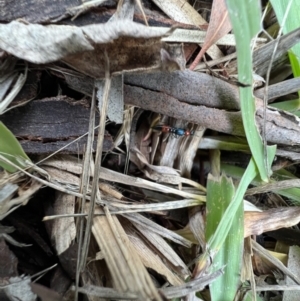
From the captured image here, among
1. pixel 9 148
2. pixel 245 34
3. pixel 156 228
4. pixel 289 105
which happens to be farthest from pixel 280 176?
pixel 9 148

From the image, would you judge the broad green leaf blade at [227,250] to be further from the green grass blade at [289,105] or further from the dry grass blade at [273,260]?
the green grass blade at [289,105]

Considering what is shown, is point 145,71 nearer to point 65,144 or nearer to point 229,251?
point 65,144

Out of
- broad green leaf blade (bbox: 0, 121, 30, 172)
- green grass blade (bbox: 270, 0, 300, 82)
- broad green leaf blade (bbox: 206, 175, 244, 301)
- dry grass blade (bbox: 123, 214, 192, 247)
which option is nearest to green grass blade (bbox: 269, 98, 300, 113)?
green grass blade (bbox: 270, 0, 300, 82)

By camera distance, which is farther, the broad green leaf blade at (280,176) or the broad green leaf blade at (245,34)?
the broad green leaf blade at (280,176)

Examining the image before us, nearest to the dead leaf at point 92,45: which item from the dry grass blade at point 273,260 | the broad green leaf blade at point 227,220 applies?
the broad green leaf blade at point 227,220

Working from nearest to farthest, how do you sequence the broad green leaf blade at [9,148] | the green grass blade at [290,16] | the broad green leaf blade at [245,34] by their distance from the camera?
1. the broad green leaf blade at [245,34]
2. the broad green leaf blade at [9,148]
3. the green grass blade at [290,16]

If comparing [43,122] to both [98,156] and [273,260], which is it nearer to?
[98,156]

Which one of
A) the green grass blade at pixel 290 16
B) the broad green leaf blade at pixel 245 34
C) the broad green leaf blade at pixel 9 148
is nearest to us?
the broad green leaf blade at pixel 245 34

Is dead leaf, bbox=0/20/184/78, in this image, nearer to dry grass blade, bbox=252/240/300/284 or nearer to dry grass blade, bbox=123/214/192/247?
dry grass blade, bbox=123/214/192/247
